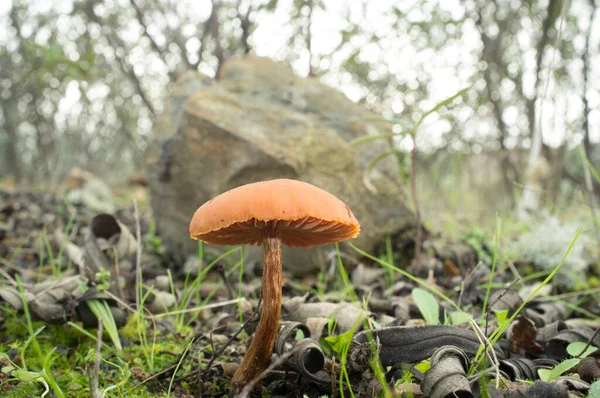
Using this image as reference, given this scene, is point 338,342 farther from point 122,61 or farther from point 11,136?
point 11,136

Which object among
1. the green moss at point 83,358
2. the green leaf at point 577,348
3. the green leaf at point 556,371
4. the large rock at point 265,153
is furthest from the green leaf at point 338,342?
the large rock at point 265,153

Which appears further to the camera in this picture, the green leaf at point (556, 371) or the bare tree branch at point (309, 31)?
the bare tree branch at point (309, 31)

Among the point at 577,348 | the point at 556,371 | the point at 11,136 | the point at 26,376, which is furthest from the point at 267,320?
the point at 11,136

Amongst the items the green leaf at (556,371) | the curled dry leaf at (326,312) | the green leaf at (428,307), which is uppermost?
the green leaf at (428,307)

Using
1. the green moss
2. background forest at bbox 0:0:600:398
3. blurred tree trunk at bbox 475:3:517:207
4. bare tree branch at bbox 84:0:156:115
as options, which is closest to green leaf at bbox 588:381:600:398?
background forest at bbox 0:0:600:398

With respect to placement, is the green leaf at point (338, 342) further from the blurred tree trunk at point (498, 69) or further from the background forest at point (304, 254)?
the blurred tree trunk at point (498, 69)

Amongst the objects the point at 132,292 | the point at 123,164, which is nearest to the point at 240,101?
the point at 132,292
